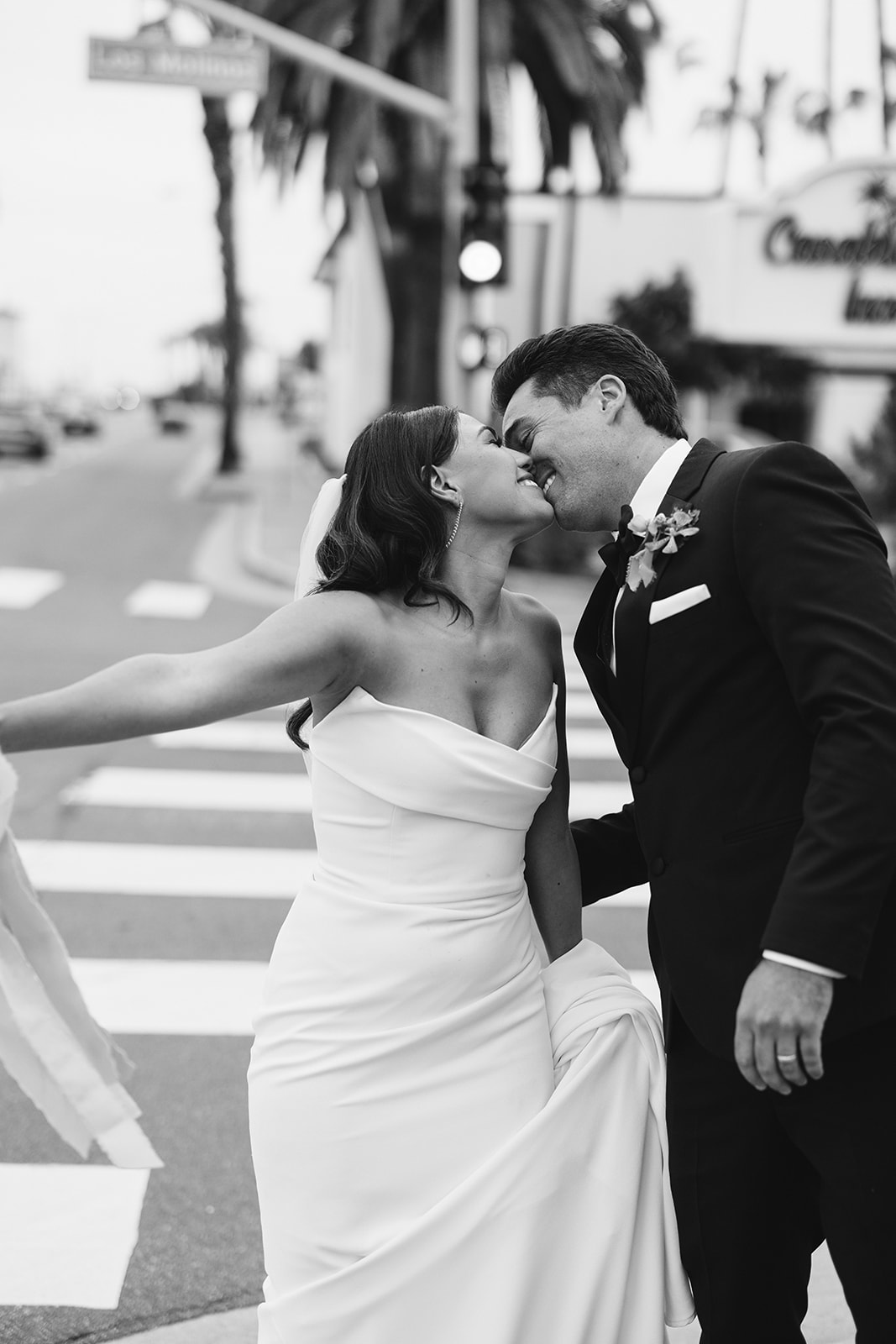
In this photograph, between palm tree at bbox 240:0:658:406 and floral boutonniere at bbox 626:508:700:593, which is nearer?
floral boutonniere at bbox 626:508:700:593

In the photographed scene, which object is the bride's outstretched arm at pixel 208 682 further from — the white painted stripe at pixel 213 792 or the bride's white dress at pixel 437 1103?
the white painted stripe at pixel 213 792

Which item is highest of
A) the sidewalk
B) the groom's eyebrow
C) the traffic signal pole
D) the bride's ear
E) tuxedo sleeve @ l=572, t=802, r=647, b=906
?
the traffic signal pole

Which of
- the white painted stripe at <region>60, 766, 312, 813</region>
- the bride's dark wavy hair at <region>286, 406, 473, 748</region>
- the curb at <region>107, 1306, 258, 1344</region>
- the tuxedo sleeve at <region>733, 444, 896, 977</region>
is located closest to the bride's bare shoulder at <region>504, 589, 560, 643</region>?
the bride's dark wavy hair at <region>286, 406, 473, 748</region>

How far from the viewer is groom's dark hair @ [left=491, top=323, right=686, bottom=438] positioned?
2668 millimetres

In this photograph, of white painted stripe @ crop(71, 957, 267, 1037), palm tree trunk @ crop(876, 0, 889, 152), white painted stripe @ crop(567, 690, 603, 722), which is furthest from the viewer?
palm tree trunk @ crop(876, 0, 889, 152)

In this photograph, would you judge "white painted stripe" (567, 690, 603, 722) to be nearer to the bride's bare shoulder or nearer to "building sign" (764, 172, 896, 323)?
the bride's bare shoulder

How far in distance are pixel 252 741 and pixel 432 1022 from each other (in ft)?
24.5

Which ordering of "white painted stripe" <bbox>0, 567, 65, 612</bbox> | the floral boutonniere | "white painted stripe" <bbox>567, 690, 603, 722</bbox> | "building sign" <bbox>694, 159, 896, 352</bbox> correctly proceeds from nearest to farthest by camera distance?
1. the floral boutonniere
2. "white painted stripe" <bbox>567, 690, 603, 722</bbox>
3. "white painted stripe" <bbox>0, 567, 65, 612</bbox>
4. "building sign" <bbox>694, 159, 896, 352</bbox>

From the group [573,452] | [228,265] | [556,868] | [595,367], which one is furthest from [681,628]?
[228,265]

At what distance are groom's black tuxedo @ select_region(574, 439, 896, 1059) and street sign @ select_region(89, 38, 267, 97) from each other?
38.6 ft

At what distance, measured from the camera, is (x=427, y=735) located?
102 inches

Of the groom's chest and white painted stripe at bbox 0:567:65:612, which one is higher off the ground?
the groom's chest

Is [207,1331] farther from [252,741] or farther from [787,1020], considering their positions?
[252,741]

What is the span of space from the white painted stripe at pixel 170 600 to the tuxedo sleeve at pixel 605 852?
454 inches
